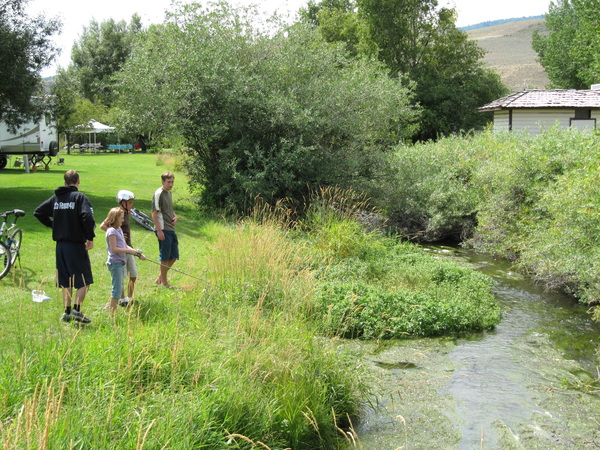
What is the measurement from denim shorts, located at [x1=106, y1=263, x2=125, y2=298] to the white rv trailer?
21926mm

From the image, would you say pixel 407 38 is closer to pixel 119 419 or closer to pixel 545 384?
pixel 545 384

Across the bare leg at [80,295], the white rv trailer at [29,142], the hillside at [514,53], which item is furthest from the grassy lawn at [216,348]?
the hillside at [514,53]

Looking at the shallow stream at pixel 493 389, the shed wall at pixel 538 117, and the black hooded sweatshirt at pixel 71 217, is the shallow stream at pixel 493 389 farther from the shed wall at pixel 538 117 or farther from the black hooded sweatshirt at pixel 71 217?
the shed wall at pixel 538 117

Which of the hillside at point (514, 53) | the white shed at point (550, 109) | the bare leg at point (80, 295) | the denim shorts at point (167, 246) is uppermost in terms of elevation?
the hillside at point (514, 53)

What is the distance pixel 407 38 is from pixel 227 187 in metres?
30.6

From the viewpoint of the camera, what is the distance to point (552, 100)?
1233 inches

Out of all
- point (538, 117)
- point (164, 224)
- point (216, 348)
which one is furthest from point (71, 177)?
point (538, 117)

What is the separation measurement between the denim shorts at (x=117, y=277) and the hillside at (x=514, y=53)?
62.4 meters

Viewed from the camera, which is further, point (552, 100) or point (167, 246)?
point (552, 100)

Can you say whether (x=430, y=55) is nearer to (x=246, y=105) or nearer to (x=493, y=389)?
(x=246, y=105)

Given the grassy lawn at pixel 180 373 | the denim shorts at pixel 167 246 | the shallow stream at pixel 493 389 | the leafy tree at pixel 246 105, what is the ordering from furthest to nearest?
the leafy tree at pixel 246 105, the denim shorts at pixel 167 246, the shallow stream at pixel 493 389, the grassy lawn at pixel 180 373

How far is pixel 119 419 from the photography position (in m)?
4.25

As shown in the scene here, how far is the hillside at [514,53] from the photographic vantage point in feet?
269

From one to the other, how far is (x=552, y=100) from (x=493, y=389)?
27875 millimetres
